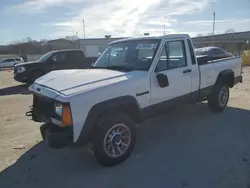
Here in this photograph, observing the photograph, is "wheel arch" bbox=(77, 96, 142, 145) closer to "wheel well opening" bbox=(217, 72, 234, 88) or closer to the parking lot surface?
the parking lot surface

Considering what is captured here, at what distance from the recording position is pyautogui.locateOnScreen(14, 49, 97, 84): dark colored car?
12.6 m

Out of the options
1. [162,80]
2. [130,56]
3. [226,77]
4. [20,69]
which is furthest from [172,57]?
[20,69]

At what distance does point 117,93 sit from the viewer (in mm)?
3775

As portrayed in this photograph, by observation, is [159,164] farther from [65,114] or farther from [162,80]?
[65,114]

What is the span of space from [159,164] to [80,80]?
1.78 metres

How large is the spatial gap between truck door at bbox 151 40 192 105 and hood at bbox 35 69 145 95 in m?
0.57

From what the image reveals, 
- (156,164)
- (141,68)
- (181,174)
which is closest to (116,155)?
(156,164)

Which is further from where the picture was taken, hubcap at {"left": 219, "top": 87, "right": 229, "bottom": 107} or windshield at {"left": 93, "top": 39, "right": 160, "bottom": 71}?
hubcap at {"left": 219, "top": 87, "right": 229, "bottom": 107}

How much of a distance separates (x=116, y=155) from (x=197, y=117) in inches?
121

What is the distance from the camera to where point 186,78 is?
5.05m

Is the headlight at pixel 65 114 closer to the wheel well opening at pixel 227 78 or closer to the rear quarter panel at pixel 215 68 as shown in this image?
the rear quarter panel at pixel 215 68

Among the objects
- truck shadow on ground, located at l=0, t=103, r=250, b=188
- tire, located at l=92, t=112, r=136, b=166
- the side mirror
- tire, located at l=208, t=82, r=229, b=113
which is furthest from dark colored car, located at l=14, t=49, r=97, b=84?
tire, located at l=92, t=112, r=136, b=166

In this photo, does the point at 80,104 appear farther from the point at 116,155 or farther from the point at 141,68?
the point at 141,68

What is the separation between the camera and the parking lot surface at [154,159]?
3.49 metres
